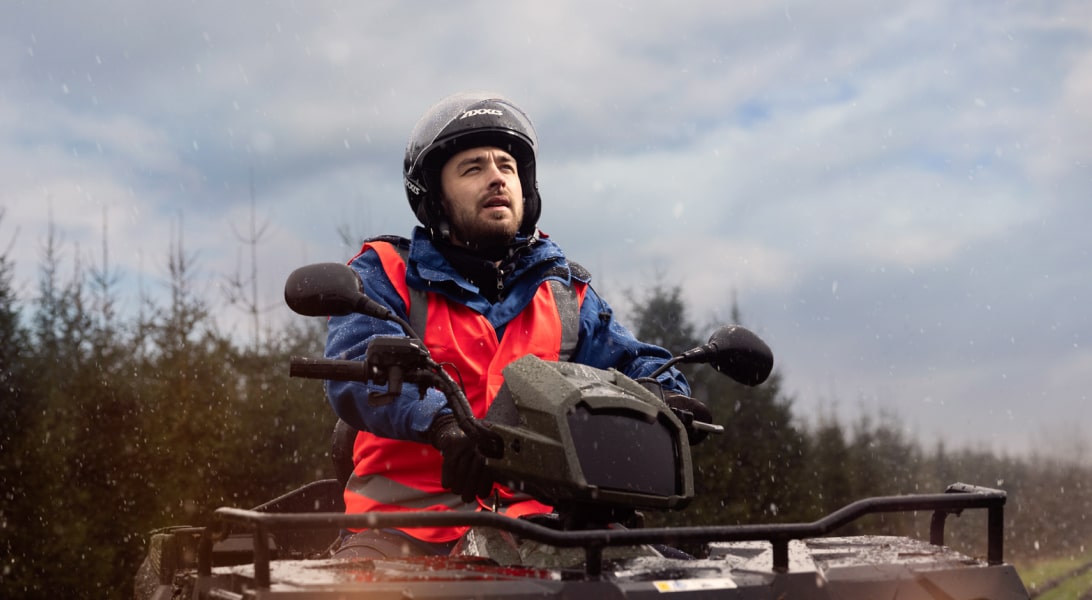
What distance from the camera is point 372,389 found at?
371cm

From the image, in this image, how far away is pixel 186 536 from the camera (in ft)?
12.1

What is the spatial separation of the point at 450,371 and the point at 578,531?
145 cm

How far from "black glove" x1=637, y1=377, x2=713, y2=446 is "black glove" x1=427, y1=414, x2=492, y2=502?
24.5 inches

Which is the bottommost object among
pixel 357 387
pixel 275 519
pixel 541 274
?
pixel 275 519

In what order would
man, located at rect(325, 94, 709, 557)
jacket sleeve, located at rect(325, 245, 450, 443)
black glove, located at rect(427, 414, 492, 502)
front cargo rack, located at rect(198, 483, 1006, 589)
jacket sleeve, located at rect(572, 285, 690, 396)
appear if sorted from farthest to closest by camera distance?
1. jacket sleeve, located at rect(572, 285, 690, 396)
2. man, located at rect(325, 94, 709, 557)
3. jacket sleeve, located at rect(325, 245, 450, 443)
4. black glove, located at rect(427, 414, 492, 502)
5. front cargo rack, located at rect(198, 483, 1006, 589)

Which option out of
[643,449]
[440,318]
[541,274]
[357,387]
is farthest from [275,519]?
[541,274]

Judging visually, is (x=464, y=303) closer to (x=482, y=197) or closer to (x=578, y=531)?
(x=482, y=197)

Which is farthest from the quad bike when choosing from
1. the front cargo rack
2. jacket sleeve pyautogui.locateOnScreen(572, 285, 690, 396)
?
jacket sleeve pyautogui.locateOnScreen(572, 285, 690, 396)

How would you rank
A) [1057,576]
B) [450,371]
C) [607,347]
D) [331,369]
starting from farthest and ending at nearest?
1. [1057,576]
2. [607,347]
3. [450,371]
4. [331,369]

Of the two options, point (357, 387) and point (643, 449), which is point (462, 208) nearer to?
point (357, 387)

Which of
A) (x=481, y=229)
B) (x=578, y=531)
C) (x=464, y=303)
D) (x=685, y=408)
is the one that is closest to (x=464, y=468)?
(x=578, y=531)

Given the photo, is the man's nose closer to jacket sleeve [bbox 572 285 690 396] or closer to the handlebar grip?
jacket sleeve [bbox 572 285 690 396]

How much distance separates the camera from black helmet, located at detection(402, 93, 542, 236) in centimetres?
450

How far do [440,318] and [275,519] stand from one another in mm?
1725
